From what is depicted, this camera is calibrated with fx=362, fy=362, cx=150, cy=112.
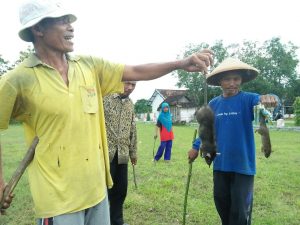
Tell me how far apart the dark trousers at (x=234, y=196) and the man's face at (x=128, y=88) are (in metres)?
1.76

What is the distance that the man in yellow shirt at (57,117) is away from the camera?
96.9 inches

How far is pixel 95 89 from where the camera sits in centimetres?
278

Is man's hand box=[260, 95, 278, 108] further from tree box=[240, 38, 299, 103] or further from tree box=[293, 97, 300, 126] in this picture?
tree box=[240, 38, 299, 103]

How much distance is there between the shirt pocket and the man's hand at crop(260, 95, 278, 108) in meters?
1.82

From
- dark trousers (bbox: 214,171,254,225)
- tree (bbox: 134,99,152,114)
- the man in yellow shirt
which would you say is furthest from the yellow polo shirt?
tree (bbox: 134,99,152,114)

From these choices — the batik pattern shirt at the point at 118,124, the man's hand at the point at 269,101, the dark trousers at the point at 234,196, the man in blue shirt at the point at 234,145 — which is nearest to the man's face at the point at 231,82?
the man in blue shirt at the point at 234,145

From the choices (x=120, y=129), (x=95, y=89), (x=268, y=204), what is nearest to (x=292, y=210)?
(x=268, y=204)

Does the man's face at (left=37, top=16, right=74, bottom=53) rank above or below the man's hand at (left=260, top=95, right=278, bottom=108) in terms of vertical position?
above

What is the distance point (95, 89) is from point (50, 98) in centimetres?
43

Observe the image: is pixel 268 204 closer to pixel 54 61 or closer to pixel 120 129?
pixel 120 129

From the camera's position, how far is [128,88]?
17.1 ft

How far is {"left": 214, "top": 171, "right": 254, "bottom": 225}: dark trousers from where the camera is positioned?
4.03 meters

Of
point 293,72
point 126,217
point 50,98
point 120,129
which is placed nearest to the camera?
point 50,98

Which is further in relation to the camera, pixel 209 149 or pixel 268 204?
pixel 268 204
